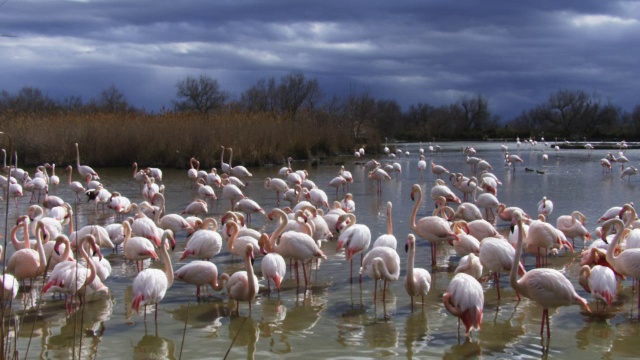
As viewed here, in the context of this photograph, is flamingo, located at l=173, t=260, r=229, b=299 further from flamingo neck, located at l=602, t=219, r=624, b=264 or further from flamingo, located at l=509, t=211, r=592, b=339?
flamingo neck, located at l=602, t=219, r=624, b=264

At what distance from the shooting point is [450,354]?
5.25m

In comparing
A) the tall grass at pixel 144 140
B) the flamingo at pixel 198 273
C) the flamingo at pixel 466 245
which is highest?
the tall grass at pixel 144 140

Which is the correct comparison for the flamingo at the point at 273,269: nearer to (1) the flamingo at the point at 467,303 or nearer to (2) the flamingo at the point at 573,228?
(1) the flamingo at the point at 467,303

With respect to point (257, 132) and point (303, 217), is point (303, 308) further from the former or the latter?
point (257, 132)

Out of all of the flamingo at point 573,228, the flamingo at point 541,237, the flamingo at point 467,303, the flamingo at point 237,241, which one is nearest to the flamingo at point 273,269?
the flamingo at point 237,241

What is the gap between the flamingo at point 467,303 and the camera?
5.34 metres

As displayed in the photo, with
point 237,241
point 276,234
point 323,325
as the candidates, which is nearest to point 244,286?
point 323,325

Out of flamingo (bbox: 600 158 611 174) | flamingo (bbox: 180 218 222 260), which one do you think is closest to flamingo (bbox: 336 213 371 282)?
flamingo (bbox: 180 218 222 260)

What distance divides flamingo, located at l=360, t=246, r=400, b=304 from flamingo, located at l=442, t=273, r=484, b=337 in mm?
1036

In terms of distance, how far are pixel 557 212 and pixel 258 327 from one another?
837 cm

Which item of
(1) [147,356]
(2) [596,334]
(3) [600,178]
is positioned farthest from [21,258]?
(3) [600,178]

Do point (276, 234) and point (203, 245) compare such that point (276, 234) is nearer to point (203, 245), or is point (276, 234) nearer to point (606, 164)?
point (203, 245)

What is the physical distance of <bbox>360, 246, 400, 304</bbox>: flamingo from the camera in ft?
21.2

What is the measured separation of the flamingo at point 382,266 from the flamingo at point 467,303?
3.40 ft
